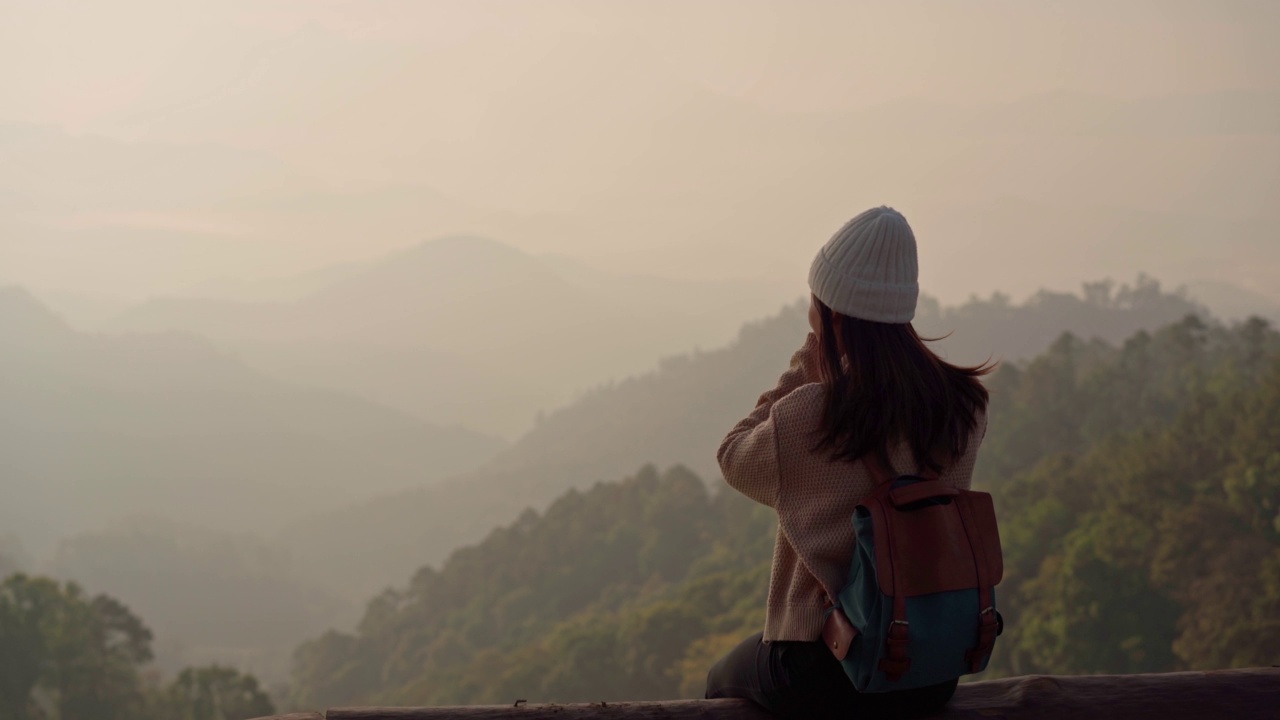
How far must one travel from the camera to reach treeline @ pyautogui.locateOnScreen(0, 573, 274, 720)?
90.1 feet

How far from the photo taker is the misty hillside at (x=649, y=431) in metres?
69.8

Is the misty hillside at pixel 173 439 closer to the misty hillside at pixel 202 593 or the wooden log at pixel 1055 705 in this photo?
the misty hillside at pixel 202 593

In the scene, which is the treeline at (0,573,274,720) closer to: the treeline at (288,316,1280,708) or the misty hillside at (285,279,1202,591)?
the treeline at (288,316,1280,708)

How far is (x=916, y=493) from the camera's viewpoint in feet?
5.90

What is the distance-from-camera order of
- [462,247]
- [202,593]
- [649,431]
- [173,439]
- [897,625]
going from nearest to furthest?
[897,625], [202,593], [649,431], [173,439], [462,247]

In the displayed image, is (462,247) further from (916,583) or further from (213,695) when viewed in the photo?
(916,583)

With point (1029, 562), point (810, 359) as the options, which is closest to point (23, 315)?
point (1029, 562)

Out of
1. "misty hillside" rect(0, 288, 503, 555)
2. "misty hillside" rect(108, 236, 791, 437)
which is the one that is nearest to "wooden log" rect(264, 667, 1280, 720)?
"misty hillside" rect(0, 288, 503, 555)

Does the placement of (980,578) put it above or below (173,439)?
below

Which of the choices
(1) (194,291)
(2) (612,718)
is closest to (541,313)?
(1) (194,291)

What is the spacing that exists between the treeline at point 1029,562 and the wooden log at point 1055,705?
2125 centimetres

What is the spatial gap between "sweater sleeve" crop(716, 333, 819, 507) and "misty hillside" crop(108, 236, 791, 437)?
119774 mm

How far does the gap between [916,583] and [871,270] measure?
0.55 meters

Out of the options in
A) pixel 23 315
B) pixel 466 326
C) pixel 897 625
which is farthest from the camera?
pixel 466 326
